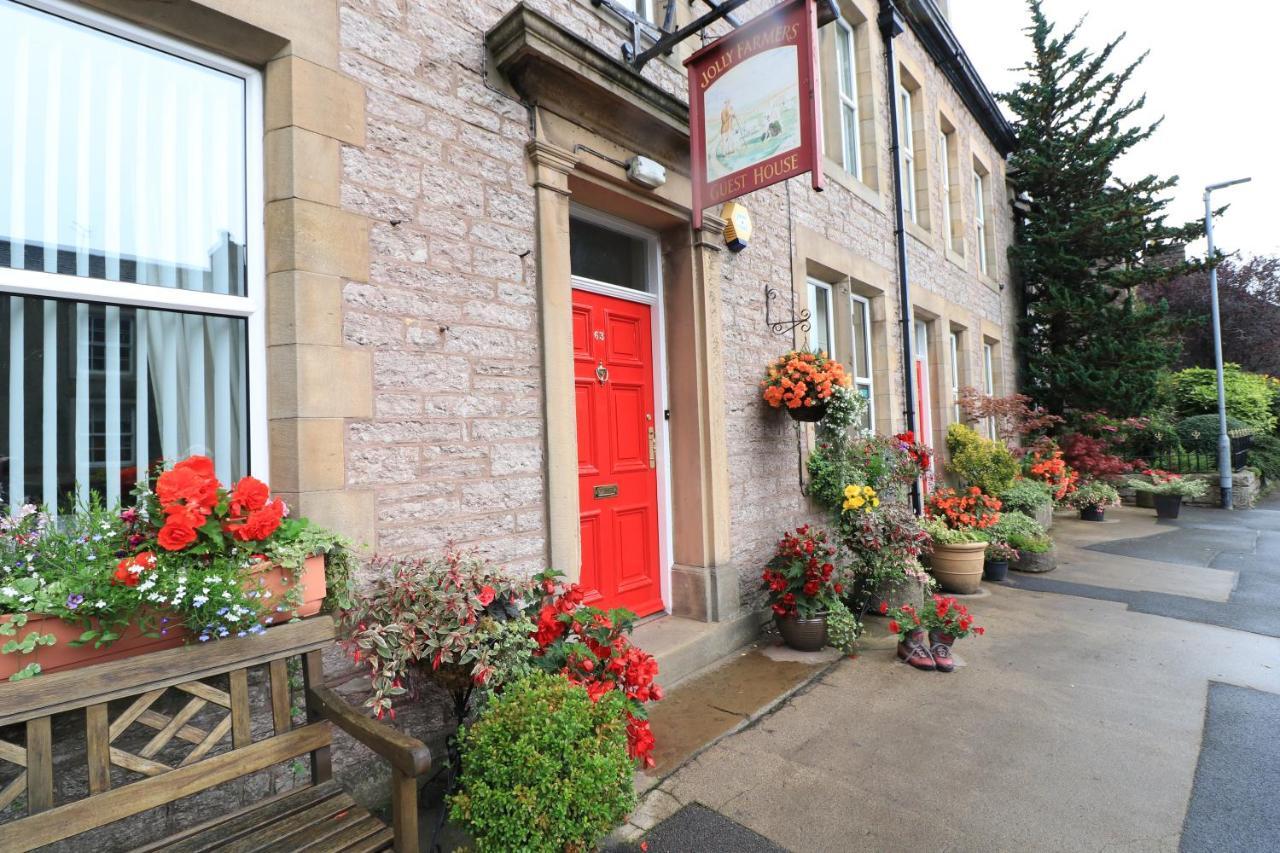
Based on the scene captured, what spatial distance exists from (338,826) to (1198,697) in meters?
4.58

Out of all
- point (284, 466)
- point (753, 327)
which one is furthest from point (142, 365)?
point (753, 327)

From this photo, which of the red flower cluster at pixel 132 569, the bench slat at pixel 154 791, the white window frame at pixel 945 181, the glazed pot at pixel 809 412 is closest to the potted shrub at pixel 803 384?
the glazed pot at pixel 809 412

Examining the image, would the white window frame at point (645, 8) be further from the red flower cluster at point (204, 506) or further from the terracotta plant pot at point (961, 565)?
the terracotta plant pot at point (961, 565)

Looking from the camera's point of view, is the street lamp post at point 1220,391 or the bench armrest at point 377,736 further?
the street lamp post at point 1220,391

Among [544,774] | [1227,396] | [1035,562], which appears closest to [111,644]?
[544,774]

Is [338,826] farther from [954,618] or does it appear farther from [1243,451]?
[1243,451]

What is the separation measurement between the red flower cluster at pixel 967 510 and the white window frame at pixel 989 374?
4590mm

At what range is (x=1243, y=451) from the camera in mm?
13688

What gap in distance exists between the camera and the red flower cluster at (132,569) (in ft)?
5.53

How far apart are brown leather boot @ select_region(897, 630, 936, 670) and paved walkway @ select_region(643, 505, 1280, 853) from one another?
108 mm

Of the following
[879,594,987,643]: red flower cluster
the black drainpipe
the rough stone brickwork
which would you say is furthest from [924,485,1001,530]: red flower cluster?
the rough stone brickwork

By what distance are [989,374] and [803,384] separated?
8.50 meters

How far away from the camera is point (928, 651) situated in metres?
4.21

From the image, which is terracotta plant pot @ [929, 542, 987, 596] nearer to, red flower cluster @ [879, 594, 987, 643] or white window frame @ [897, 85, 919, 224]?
red flower cluster @ [879, 594, 987, 643]
